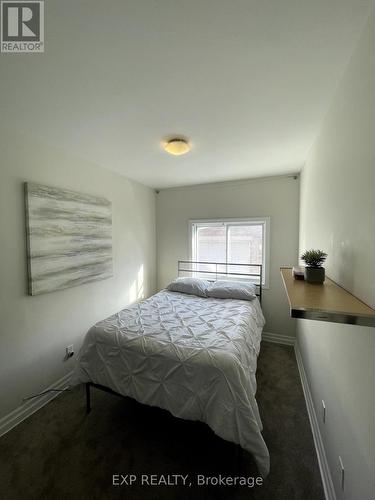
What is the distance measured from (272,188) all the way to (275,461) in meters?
2.96

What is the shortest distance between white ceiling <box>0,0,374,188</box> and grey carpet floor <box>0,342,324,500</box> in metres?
2.28

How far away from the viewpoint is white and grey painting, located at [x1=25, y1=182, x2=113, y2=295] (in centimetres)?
189

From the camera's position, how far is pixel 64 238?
7.04 feet

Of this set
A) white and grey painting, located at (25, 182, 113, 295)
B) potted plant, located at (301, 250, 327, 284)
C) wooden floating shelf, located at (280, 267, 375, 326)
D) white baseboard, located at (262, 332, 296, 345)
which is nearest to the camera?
wooden floating shelf, located at (280, 267, 375, 326)

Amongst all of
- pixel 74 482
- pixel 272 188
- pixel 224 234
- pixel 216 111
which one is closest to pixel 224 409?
pixel 74 482

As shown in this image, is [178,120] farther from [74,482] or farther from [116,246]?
[74,482]

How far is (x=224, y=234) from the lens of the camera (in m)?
3.48

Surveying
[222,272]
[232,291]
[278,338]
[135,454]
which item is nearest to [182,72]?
[232,291]

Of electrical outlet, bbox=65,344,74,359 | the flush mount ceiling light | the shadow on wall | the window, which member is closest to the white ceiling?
the flush mount ceiling light

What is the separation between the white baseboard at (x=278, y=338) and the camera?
3034 mm

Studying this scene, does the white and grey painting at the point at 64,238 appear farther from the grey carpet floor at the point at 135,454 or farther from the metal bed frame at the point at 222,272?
the metal bed frame at the point at 222,272

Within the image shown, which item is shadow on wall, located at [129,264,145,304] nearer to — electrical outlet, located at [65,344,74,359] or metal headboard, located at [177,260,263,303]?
metal headboard, located at [177,260,263,303]

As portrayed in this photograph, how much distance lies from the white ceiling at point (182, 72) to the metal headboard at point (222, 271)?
182 centimetres

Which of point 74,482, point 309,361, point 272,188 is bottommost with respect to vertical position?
point 74,482
